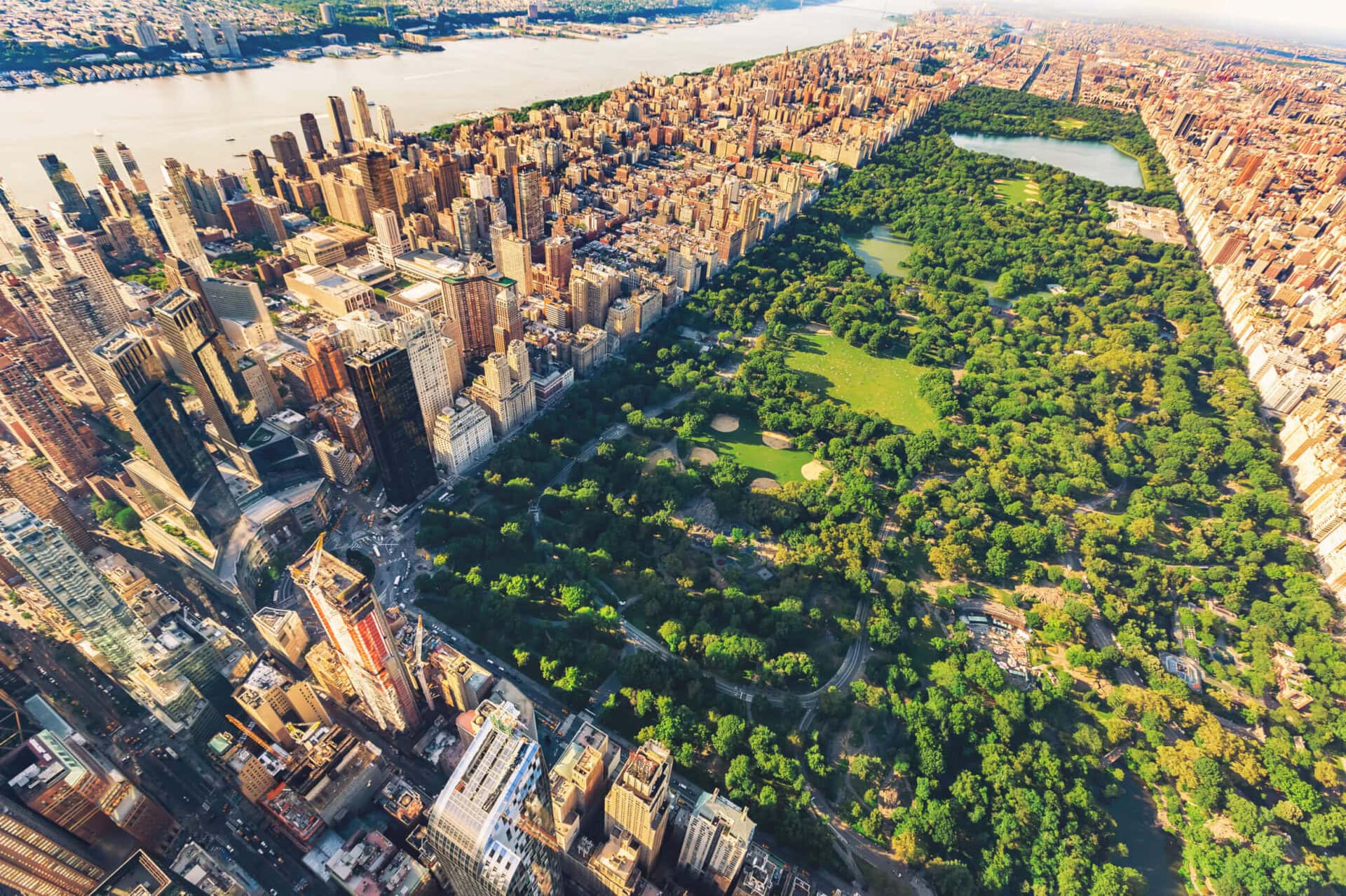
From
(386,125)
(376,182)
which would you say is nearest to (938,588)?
(376,182)

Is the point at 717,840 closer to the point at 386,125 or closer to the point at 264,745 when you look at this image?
the point at 264,745

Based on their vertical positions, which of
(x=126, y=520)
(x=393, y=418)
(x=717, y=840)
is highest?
(x=393, y=418)

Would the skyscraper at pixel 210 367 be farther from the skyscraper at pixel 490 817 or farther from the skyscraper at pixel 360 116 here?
the skyscraper at pixel 360 116

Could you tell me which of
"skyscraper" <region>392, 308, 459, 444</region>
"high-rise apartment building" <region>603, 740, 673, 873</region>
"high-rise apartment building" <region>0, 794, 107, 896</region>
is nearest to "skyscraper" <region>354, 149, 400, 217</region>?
"skyscraper" <region>392, 308, 459, 444</region>

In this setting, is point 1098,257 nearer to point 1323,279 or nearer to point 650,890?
point 1323,279

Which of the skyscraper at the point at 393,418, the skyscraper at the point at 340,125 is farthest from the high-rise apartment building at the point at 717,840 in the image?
the skyscraper at the point at 340,125
